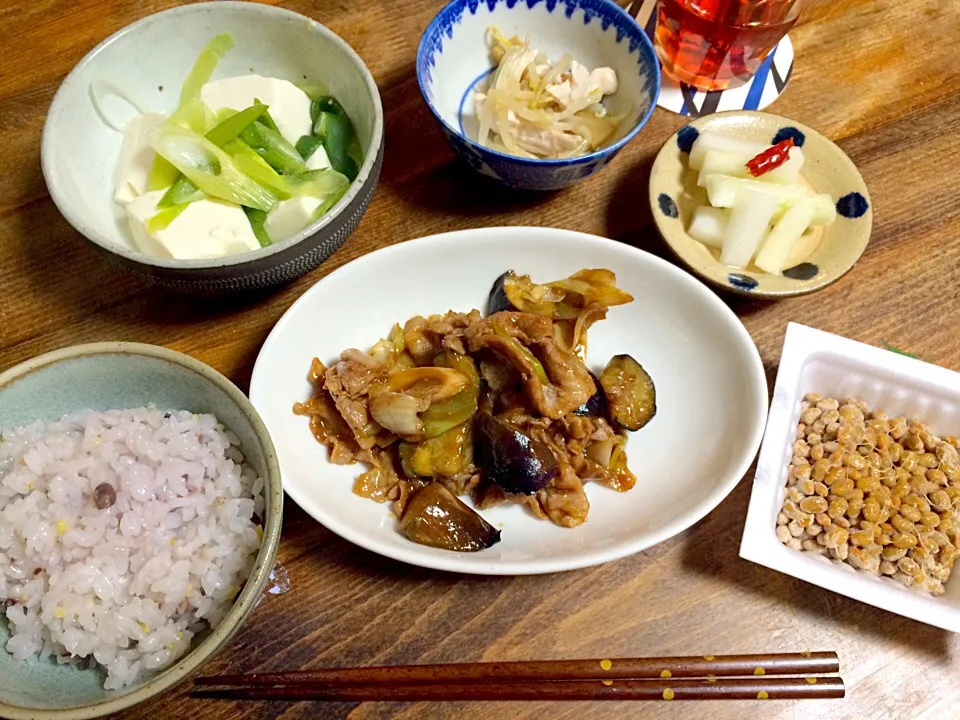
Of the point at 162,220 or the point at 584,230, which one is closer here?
the point at 162,220

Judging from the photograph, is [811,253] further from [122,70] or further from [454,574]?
[122,70]

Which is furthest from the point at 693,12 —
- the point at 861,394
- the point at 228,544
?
the point at 228,544

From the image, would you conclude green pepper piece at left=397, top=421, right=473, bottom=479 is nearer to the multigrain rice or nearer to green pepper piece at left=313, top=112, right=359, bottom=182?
the multigrain rice

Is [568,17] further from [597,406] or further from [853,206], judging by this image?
[597,406]

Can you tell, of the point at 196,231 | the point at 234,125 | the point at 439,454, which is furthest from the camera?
the point at 234,125

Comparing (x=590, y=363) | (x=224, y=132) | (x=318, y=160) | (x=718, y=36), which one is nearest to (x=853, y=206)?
(x=718, y=36)

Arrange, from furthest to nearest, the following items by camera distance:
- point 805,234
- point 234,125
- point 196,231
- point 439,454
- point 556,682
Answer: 1. point 805,234
2. point 234,125
3. point 196,231
4. point 439,454
5. point 556,682

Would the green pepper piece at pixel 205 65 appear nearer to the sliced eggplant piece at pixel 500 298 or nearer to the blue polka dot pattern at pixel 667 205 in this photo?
the sliced eggplant piece at pixel 500 298
